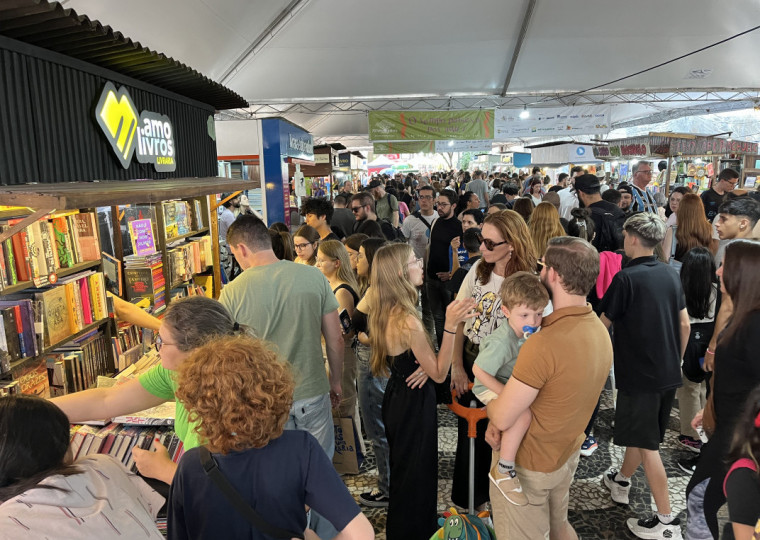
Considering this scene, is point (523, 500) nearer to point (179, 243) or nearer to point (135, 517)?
point (135, 517)

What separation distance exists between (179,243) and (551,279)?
4.58 m

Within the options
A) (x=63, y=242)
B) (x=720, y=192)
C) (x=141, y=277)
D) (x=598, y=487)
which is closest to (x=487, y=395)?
(x=598, y=487)

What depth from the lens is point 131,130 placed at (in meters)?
3.22

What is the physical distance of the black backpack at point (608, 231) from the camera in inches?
203

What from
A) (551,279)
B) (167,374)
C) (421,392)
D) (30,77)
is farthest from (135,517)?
(30,77)

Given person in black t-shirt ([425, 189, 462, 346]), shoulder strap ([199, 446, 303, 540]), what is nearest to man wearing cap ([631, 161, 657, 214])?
person in black t-shirt ([425, 189, 462, 346])

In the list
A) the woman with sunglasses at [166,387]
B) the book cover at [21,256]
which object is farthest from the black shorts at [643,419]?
the book cover at [21,256]

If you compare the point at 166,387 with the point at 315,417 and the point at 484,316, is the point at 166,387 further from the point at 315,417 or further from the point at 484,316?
the point at 484,316

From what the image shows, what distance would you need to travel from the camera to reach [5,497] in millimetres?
1218

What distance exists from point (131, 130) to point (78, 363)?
166 cm

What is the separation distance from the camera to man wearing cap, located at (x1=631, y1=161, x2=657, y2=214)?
6539 mm

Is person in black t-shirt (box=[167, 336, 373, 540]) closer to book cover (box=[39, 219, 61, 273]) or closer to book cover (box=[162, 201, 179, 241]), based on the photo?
book cover (box=[39, 219, 61, 273])

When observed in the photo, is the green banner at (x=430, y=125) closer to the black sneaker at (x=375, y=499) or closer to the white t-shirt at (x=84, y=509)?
the black sneaker at (x=375, y=499)

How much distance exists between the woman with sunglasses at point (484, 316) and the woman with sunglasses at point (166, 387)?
1.42 meters
